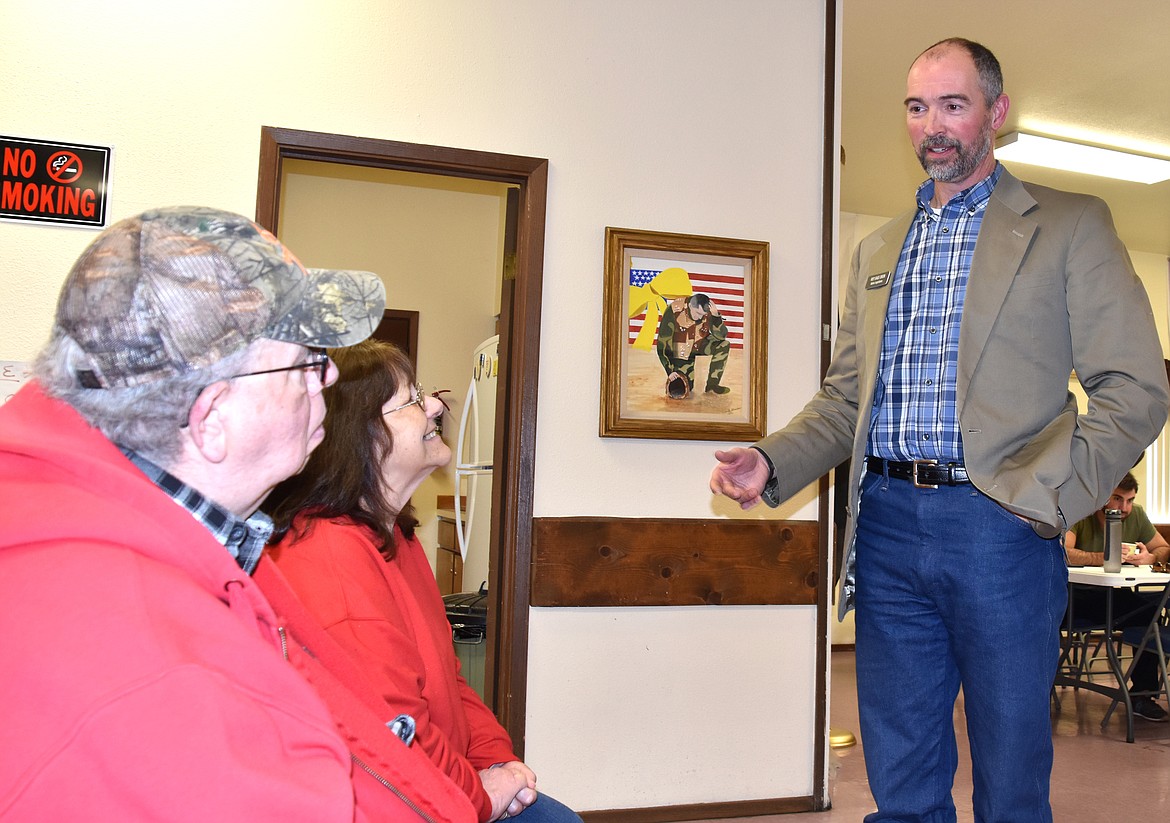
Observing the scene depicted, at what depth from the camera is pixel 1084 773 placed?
3.84 meters

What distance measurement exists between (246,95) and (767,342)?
182cm

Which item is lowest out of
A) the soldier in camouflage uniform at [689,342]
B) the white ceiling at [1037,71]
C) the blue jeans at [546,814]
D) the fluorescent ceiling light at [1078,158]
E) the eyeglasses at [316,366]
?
the blue jeans at [546,814]

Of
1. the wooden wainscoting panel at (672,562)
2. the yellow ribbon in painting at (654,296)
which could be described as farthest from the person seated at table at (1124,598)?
the yellow ribbon in painting at (654,296)

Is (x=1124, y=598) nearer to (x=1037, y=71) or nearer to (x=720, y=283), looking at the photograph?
(x=1037, y=71)

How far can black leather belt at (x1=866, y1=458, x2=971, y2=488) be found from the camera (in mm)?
1759

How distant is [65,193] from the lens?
108 inches

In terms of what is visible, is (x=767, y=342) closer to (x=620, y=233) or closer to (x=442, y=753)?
(x=620, y=233)

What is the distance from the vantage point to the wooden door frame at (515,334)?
2.95 m

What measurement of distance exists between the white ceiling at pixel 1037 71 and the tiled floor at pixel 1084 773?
9.32 feet

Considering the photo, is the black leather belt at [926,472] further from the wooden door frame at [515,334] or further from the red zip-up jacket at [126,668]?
the wooden door frame at [515,334]

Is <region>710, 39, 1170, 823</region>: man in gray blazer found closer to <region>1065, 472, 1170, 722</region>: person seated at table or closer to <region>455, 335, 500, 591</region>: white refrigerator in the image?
<region>455, 335, 500, 591</region>: white refrigerator

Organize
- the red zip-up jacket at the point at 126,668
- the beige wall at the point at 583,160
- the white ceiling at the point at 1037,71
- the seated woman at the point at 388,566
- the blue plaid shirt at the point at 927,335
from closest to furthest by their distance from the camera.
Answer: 1. the red zip-up jacket at the point at 126,668
2. the seated woman at the point at 388,566
3. the blue plaid shirt at the point at 927,335
4. the beige wall at the point at 583,160
5. the white ceiling at the point at 1037,71

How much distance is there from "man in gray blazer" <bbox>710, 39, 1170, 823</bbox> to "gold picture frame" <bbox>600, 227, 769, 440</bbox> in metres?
1.18

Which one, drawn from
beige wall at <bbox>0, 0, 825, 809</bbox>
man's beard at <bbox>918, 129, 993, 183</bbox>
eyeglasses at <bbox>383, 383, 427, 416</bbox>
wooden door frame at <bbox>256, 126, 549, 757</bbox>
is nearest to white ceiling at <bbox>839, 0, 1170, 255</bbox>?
beige wall at <bbox>0, 0, 825, 809</bbox>
